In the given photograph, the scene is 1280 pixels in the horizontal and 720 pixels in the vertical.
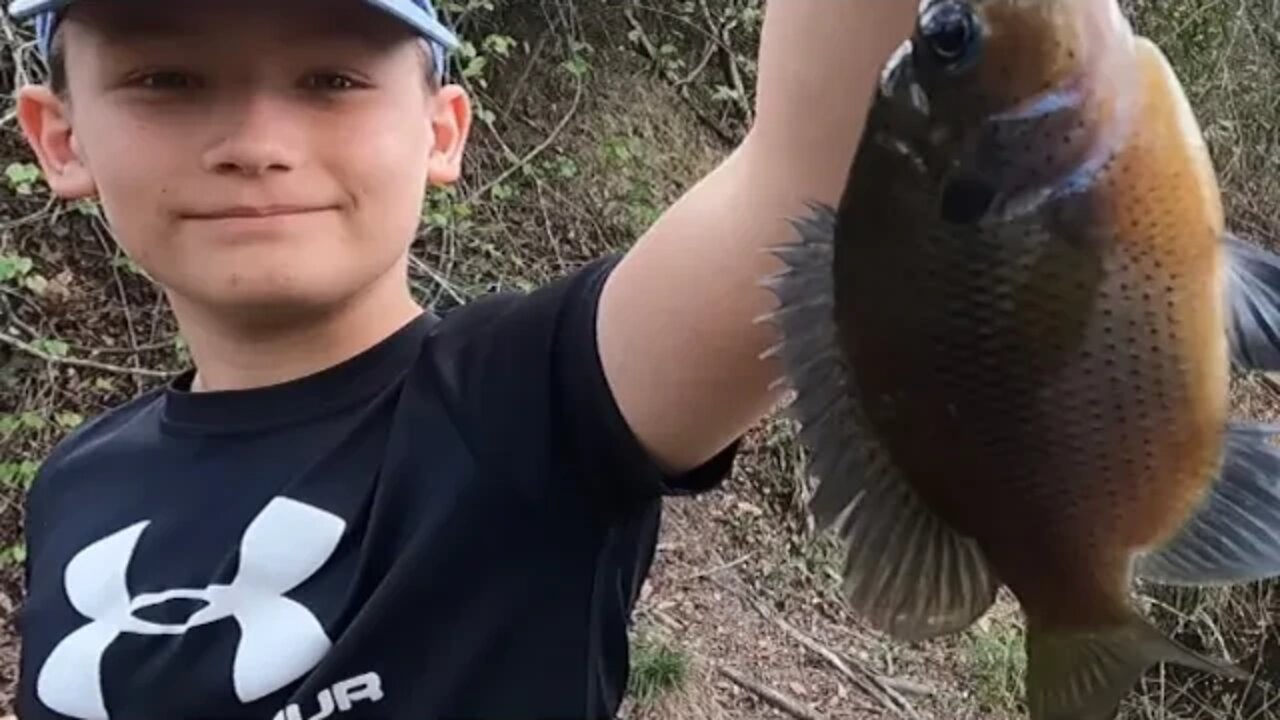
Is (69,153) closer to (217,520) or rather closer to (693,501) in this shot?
(217,520)

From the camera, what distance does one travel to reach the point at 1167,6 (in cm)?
506

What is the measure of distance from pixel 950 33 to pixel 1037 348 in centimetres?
16

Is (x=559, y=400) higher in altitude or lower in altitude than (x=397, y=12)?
lower

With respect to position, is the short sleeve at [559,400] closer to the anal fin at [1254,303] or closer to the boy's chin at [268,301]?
the boy's chin at [268,301]

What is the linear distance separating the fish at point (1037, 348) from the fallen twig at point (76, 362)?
135 inches

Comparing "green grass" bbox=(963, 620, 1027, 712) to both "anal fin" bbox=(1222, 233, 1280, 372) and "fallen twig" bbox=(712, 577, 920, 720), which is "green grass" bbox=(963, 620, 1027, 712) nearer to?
"fallen twig" bbox=(712, 577, 920, 720)

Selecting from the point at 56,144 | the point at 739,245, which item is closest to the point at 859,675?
the point at 56,144

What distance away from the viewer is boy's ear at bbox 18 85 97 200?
5.06 ft

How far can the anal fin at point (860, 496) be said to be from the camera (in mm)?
790

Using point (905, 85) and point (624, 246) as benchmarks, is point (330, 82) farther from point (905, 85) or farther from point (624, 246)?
point (624, 246)

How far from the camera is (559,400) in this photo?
1.24 metres

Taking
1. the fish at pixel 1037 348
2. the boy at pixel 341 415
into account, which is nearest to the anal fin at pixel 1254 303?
the fish at pixel 1037 348

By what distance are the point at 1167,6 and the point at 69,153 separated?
166 inches

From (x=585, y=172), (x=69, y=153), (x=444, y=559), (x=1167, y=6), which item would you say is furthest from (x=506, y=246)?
(x=444, y=559)
